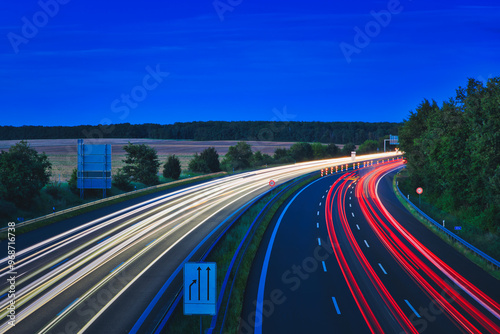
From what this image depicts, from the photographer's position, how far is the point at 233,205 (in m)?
39.0

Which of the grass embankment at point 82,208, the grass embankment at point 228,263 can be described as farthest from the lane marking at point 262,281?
the grass embankment at point 82,208

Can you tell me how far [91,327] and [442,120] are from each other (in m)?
43.1

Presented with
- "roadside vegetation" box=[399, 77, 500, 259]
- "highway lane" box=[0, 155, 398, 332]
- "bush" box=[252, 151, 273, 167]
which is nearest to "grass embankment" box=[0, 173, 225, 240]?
"highway lane" box=[0, 155, 398, 332]

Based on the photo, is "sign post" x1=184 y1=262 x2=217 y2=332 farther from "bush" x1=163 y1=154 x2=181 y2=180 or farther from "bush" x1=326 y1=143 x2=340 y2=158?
"bush" x1=326 y1=143 x2=340 y2=158

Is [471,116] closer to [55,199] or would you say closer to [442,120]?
[442,120]

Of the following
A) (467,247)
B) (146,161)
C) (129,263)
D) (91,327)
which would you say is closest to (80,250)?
(129,263)

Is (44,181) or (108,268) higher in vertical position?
(44,181)

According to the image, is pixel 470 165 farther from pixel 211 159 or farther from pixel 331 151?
pixel 331 151

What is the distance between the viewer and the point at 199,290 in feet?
32.8

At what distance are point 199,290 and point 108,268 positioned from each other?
10.6 m

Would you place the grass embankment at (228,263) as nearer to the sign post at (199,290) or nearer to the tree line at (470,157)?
the sign post at (199,290)

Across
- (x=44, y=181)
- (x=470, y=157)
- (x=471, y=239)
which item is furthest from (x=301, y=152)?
(x=471, y=239)

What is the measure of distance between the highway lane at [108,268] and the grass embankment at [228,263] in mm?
880

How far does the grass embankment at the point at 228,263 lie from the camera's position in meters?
13.1
